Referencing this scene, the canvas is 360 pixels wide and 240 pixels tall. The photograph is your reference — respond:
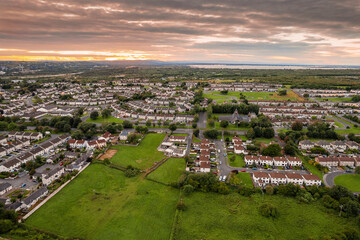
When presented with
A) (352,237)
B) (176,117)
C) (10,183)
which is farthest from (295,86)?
(10,183)

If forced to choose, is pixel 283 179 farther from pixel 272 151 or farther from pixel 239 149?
pixel 239 149

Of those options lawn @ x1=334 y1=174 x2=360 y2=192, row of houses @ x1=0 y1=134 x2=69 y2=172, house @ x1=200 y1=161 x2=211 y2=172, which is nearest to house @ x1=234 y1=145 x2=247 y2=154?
house @ x1=200 y1=161 x2=211 y2=172

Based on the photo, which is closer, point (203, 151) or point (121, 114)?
point (203, 151)

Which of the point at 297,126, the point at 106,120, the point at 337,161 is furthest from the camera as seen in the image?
the point at 106,120

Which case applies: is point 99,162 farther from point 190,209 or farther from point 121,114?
point 121,114

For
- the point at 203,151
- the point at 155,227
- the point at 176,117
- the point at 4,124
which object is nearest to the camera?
the point at 155,227

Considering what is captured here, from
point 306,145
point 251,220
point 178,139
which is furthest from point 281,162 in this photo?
point 178,139

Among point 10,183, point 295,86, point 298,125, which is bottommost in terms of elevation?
point 10,183
